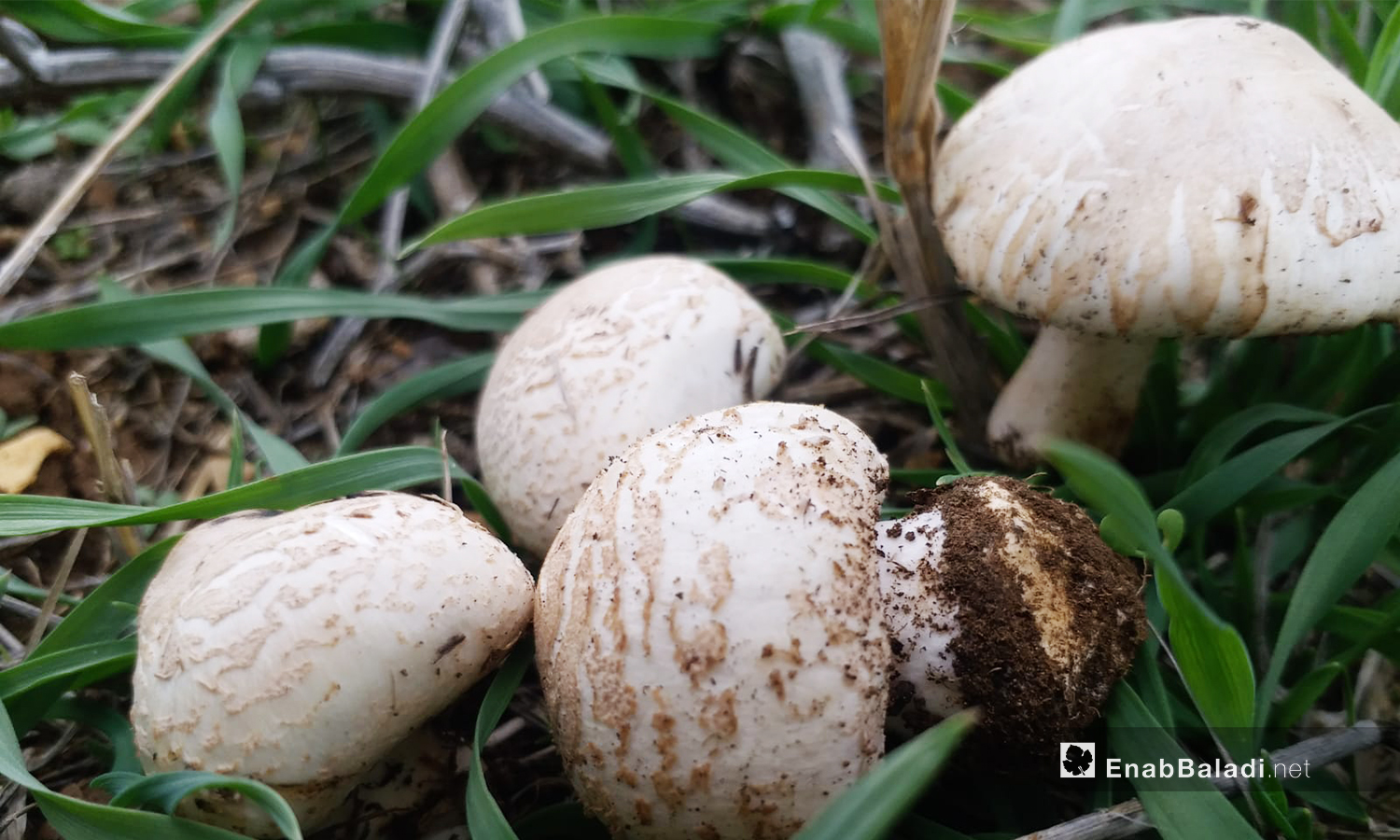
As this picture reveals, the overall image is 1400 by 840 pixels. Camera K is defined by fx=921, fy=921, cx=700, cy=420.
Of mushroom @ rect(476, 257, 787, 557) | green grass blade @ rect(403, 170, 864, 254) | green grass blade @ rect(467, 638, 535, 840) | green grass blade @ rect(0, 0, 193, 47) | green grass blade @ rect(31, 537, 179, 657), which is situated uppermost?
green grass blade @ rect(0, 0, 193, 47)

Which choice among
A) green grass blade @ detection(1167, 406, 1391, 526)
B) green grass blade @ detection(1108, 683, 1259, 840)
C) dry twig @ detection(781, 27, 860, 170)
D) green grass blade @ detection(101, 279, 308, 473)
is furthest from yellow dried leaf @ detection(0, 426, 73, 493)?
green grass blade @ detection(1167, 406, 1391, 526)

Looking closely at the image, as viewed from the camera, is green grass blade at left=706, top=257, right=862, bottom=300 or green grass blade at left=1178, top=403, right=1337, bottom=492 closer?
green grass blade at left=1178, top=403, right=1337, bottom=492

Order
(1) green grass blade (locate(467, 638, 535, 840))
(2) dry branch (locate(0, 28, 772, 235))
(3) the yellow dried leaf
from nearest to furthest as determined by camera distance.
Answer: (1) green grass blade (locate(467, 638, 535, 840)), (3) the yellow dried leaf, (2) dry branch (locate(0, 28, 772, 235))

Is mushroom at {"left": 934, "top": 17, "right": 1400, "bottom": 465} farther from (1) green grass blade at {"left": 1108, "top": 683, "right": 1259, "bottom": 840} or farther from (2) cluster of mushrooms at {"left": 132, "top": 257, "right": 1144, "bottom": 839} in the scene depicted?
(1) green grass blade at {"left": 1108, "top": 683, "right": 1259, "bottom": 840}

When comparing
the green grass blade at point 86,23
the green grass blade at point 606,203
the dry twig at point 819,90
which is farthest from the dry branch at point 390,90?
the green grass blade at point 606,203

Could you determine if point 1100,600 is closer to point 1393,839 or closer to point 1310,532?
point 1393,839

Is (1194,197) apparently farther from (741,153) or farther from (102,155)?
(102,155)

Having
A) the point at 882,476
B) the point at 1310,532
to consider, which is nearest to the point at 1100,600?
the point at 882,476
